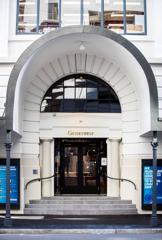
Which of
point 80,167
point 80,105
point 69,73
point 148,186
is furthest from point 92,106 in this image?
point 148,186

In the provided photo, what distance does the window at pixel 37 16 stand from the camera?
21219mm

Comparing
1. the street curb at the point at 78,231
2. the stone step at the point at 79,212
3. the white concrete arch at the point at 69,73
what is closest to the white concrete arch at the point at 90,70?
the white concrete arch at the point at 69,73

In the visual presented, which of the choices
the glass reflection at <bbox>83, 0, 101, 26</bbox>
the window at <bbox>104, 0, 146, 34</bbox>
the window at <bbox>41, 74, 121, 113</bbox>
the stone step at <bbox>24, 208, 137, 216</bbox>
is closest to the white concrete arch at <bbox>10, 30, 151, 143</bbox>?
the window at <bbox>41, 74, 121, 113</bbox>

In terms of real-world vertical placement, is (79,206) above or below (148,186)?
below

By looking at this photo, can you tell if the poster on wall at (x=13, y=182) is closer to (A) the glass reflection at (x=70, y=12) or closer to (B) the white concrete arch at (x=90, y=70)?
(B) the white concrete arch at (x=90, y=70)

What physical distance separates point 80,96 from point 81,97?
0.06 metres

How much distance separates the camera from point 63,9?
70.1 feet

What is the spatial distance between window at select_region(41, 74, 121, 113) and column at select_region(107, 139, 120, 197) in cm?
148

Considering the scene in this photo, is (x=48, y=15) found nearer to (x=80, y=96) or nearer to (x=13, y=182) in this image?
(x=80, y=96)

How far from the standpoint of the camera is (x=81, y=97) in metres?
22.3

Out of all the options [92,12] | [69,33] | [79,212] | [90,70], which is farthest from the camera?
[90,70]

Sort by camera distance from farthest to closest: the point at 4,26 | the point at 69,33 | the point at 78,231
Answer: the point at 4,26, the point at 69,33, the point at 78,231

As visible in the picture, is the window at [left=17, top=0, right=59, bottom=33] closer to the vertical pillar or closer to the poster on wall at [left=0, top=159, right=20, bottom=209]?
the vertical pillar

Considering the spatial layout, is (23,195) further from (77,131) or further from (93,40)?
(93,40)
